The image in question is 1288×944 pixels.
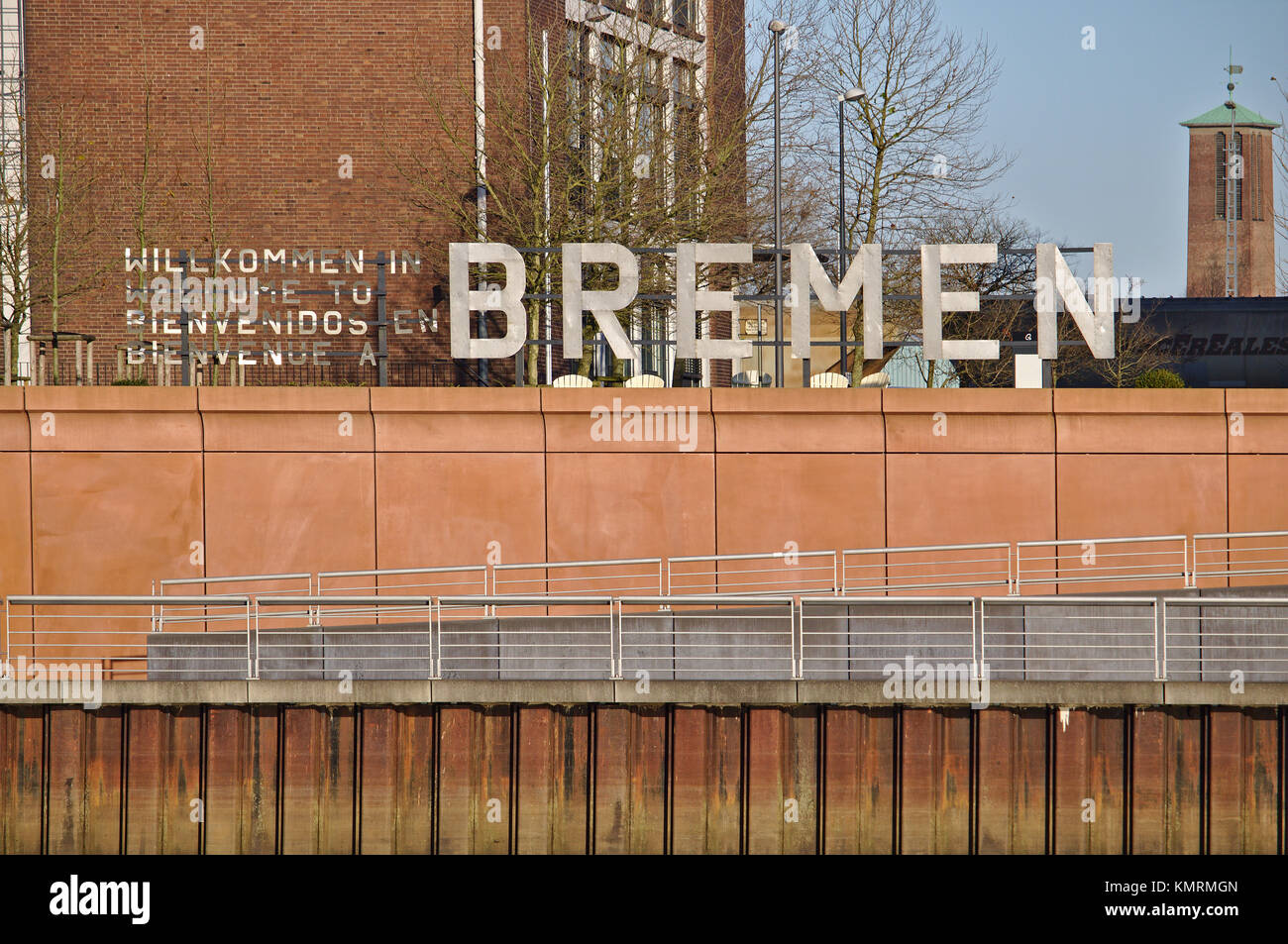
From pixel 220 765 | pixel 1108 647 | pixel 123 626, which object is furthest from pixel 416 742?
pixel 1108 647

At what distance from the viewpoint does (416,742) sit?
15.4m

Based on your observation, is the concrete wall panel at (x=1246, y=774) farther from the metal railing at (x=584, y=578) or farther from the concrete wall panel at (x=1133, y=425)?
the metal railing at (x=584, y=578)

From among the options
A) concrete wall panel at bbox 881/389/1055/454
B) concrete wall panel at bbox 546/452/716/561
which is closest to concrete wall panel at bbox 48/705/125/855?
concrete wall panel at bbox 546/452/716/561

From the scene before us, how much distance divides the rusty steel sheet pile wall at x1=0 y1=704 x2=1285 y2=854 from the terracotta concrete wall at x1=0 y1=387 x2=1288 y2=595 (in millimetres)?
4029

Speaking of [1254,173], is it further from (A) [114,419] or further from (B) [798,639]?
(A) [114,419]

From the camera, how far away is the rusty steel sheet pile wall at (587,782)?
592 inches

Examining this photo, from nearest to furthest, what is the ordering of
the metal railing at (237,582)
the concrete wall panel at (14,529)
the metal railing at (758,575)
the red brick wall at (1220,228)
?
the metal railing at (237,582) → the concrete wall panel at (14,529) → the metal railing at (758,575) → the red brick wall at (1220,228)

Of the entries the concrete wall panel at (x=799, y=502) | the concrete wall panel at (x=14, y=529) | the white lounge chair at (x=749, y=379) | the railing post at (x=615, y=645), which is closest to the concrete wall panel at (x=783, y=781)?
the railing post at (x=615, y=645)

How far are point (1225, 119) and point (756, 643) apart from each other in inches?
3766

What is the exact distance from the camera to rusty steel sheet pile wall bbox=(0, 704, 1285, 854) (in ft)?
49.3

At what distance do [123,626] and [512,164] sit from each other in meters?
12.3

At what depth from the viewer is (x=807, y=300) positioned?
2091cm

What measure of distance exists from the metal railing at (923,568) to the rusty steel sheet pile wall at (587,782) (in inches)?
158
